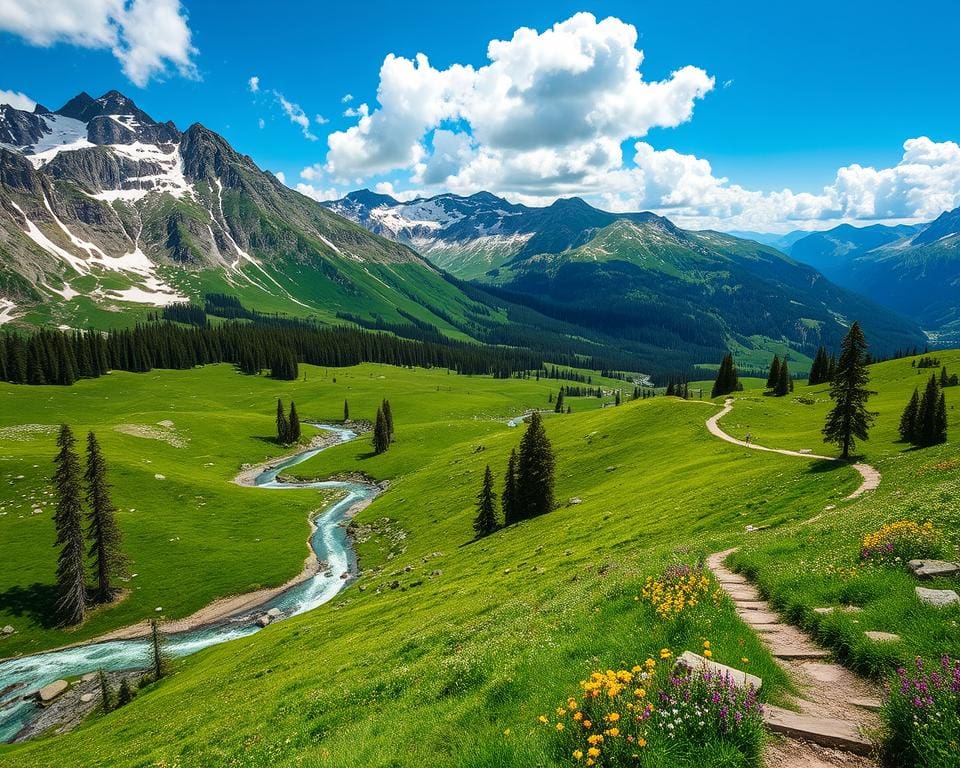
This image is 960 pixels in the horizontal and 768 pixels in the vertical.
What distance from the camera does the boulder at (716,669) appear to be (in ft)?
29.5

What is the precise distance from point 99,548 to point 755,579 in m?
74.8

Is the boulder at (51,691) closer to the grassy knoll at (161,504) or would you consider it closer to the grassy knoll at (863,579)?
the grassy knoll at (161,504)

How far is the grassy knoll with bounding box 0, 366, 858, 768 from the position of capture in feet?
36.7

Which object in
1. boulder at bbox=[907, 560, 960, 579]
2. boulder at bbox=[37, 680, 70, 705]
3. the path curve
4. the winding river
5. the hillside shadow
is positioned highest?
boulder at bbox=[907, 560, 960, 579]

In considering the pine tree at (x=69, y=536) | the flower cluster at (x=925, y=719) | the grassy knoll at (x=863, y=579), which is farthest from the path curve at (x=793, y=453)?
the pine tree at (x=69, y=536)

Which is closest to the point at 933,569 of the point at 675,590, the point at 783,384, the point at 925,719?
the point at 675,590

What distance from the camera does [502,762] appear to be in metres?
8.45

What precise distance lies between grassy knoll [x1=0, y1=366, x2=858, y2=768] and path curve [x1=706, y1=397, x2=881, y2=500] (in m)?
1.96

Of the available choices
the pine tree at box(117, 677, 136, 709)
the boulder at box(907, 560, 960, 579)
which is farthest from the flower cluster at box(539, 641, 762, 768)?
the pine tree at box(117, 677, 136, 709)

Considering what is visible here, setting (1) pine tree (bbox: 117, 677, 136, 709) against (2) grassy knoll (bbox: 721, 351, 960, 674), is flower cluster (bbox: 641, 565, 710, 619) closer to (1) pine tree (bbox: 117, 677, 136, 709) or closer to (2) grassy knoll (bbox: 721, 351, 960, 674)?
(2) grassy knoll (bbox: 721, 351, 960, 674)

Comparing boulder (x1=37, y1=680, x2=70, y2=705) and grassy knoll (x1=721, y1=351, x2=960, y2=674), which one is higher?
grassy knoll (x1=721, y1=351, x2=960, y2=674)

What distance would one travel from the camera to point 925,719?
714 cm

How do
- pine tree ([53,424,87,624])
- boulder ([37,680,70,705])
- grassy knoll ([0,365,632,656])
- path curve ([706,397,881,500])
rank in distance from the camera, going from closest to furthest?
path curve ([706,397,881,500]), boulder ([37,680,70,705]), pine tree ([53,424,87,624]), grassy knoll ([0,365,632,656])

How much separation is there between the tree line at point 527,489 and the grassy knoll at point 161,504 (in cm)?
2982
